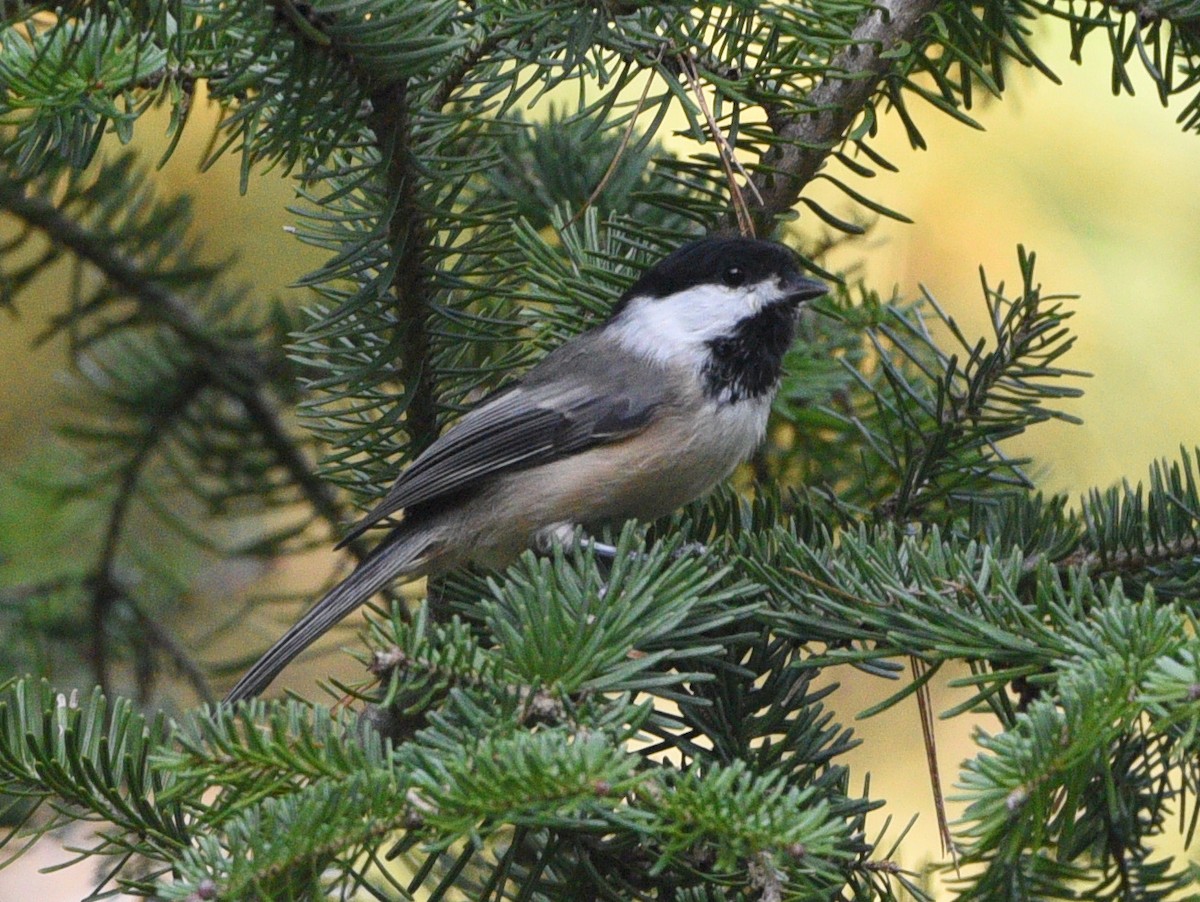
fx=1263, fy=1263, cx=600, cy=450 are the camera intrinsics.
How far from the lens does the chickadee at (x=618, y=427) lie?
1.21 m

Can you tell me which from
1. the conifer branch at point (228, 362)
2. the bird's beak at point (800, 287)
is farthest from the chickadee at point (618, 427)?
the conifer branch at point (228, 362)

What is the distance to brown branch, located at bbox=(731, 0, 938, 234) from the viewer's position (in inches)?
35.8

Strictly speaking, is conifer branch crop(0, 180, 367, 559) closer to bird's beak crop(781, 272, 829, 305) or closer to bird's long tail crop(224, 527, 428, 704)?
bird's long tail crop(224, 527, 428, 704)

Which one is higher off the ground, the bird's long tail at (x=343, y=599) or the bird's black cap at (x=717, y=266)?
the bird's black cap at (x=717, y=266)

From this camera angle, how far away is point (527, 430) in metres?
1.33

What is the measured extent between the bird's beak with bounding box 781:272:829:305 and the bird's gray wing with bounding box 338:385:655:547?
0.20m

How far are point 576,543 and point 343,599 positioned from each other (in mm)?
350

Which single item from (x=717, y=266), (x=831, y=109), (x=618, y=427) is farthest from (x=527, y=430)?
(x=831, y=109)

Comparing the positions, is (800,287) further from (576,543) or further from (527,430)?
(576,543)

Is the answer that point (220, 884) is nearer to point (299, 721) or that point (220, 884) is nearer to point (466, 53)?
point (299, 721)

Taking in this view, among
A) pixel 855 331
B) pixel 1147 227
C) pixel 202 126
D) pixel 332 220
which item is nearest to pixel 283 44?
pixel 332 220

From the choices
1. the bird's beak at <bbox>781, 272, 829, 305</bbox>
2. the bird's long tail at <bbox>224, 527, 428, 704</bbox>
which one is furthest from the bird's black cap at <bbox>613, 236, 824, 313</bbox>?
the bird's long tail at <bbox>224, 527, 428, 704</bbox>

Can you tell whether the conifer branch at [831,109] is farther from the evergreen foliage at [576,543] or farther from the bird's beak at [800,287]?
the bird's beak at [800,287]

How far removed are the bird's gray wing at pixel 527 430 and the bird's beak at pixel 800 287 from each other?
198 mm
